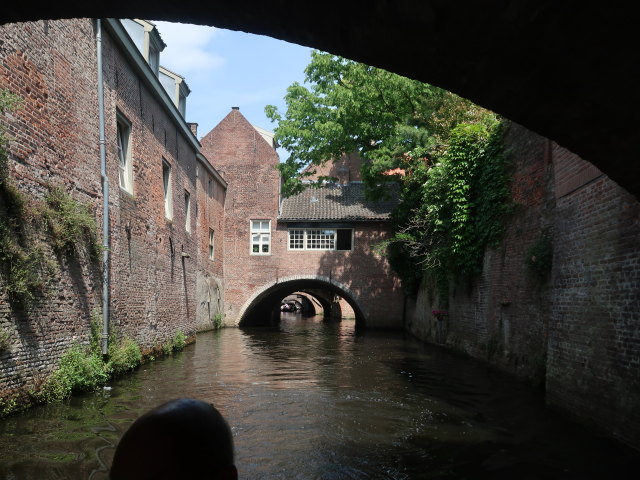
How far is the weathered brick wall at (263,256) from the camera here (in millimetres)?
22484

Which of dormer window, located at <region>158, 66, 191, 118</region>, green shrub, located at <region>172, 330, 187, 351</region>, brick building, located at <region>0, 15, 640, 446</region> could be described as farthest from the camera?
dormer window, located at <region>158, 66, 191, 118</region>

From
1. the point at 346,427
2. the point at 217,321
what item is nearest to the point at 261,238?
the point at 217,321

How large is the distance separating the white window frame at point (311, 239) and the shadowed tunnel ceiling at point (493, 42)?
797 inches

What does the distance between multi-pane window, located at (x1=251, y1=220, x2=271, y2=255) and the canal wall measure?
45.6 ft

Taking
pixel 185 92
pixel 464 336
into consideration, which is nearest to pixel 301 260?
pixel 185 92

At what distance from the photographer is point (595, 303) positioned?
18.1 feet

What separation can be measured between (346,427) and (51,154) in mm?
5430

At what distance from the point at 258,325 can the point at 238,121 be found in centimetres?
1086

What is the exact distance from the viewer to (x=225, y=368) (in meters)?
10.4

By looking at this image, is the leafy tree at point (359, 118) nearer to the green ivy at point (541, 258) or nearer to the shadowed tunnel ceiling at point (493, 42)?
the green ivy at point (541, 258)

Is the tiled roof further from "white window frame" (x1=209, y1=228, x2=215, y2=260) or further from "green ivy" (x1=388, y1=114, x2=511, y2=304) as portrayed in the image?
"green ivy" (x1=388, y1=114, x2=511, y2=304)

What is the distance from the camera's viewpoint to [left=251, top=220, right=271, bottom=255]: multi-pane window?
23109mm

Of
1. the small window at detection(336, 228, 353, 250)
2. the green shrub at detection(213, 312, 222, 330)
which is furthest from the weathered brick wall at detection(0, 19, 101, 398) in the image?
the small window at detection(336, 228, 353, 250)

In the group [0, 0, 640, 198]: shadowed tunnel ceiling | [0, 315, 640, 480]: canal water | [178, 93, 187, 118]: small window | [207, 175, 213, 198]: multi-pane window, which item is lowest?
[0, 315, 640, 480]: canal water
